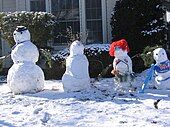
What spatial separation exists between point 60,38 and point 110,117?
8455 mm

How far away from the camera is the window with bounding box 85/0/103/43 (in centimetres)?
1605

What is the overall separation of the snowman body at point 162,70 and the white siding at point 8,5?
8.15 metres

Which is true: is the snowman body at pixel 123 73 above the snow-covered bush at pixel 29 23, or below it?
below

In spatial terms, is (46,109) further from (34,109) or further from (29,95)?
(29,95)

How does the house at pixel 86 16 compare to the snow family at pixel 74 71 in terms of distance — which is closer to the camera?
the snow family at pixel 74 71

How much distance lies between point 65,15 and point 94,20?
1070 mm

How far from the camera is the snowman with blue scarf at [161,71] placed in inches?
400

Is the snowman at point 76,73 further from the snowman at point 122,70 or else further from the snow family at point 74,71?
the snowman at point 122,70

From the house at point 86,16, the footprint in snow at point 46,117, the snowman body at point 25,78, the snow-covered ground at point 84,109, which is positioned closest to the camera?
the snow-covered ground at point 84,109

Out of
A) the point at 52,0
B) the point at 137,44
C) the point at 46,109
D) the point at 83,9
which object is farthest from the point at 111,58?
the point at 46,109

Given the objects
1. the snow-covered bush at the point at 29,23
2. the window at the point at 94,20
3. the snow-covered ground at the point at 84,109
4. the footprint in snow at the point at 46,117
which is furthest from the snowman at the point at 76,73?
the window at the point at 94,20

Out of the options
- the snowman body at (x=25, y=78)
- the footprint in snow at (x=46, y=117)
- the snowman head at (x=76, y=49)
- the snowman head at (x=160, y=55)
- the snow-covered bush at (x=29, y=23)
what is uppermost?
the snow-covered bush at (x=29, y=23)

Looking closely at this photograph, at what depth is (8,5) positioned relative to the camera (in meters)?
17.0

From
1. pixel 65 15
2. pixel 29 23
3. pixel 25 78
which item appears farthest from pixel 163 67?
pixel 65 15
